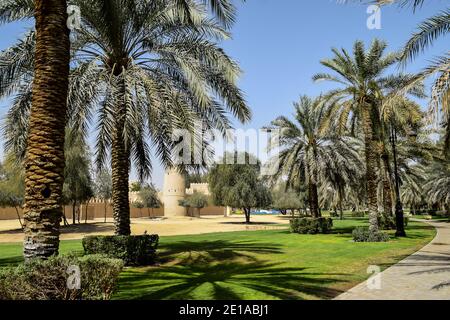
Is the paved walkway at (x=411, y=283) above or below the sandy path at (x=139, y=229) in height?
above

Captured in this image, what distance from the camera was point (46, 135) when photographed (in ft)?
24.4

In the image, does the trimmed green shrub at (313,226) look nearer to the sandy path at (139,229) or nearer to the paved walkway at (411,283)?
the sandy path at (139,229)

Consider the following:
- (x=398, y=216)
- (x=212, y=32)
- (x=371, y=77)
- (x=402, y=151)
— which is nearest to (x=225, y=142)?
(x=212, y=32)

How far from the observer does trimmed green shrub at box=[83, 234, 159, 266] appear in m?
12.2

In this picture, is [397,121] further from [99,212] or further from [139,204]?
[99,212]

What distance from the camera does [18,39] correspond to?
11906 mm

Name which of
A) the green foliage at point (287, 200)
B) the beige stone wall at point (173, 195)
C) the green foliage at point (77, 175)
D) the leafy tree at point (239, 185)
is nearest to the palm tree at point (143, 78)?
the green foliage at point (77, 175)

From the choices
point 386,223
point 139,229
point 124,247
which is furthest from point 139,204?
point 124,247

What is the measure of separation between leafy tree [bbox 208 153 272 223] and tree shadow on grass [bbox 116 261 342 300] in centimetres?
3494

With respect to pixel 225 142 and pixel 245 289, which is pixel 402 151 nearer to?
pixel 225 142

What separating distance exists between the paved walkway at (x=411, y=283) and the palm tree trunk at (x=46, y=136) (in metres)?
5.86

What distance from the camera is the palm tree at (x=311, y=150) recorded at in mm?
27281

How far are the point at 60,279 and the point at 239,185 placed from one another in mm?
42273
